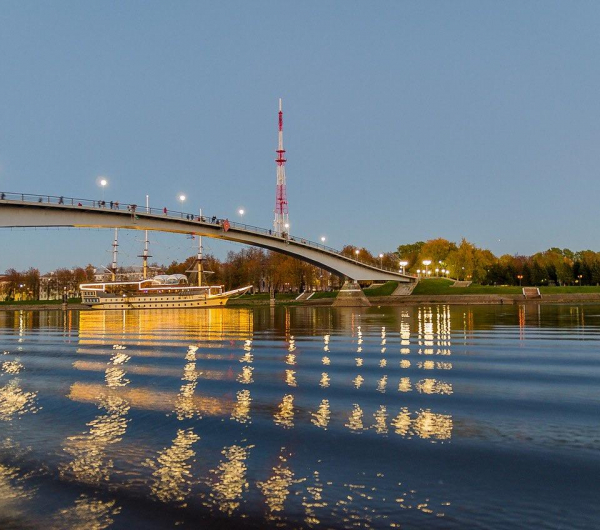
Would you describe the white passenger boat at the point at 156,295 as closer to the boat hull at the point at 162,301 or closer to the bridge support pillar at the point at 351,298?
the boat hull at the point at 162,301

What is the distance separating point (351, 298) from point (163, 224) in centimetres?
3251

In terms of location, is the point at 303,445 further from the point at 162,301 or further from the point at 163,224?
the point at 162,301

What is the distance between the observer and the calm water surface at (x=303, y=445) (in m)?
5.22

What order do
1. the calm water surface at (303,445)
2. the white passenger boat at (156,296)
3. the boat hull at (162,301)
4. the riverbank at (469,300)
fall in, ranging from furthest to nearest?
1. the white passenger boat at (156,296)
2. the boat hull at (162,301)
3. the riverbank at (469,300)
4. the calm water surface at (303,445)

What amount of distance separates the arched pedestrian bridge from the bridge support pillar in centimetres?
149

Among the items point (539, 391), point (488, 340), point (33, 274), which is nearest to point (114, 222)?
point (488, 340)

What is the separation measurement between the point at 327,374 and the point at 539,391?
5142mm

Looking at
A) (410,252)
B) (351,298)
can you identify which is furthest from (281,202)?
(410,252)

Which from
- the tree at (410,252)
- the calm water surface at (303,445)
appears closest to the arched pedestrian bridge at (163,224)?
the calm water surface at (303,445)

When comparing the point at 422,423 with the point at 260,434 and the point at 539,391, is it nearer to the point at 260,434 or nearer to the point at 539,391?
the point at 260,434

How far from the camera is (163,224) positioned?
6388cm

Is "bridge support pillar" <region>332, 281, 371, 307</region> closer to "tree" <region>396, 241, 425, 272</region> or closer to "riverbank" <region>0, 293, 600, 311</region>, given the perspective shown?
"riverbank" <region>0, 293, 600, 311</region>

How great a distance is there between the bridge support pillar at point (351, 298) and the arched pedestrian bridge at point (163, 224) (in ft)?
4.89

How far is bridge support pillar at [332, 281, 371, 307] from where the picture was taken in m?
79.9
